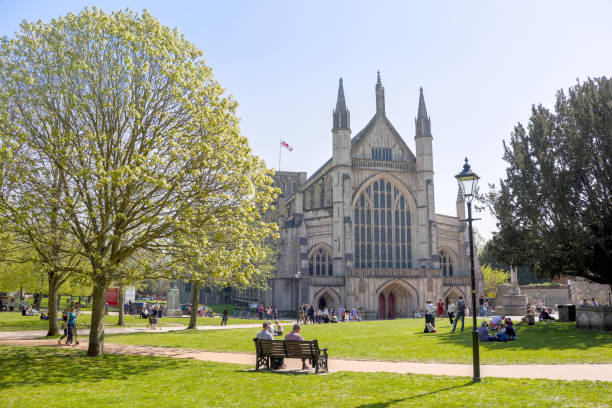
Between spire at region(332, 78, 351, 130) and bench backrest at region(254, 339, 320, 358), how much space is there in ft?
130

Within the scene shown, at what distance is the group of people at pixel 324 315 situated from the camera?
126ft

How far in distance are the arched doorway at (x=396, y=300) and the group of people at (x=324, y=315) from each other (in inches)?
185

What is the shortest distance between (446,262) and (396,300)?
737cm

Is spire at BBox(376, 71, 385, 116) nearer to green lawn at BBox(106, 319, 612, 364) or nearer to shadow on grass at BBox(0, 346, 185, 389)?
green lawn at BBox(106, 319, 612, 364)

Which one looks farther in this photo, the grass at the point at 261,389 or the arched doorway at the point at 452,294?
the arched doorway at the point at 452,294

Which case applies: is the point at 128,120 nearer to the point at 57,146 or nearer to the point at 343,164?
the point at 57,146

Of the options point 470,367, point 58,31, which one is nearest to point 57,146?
point 58,31

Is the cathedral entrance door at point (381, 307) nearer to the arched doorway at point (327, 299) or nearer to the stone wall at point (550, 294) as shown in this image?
the arched doorway at point (327, 299)

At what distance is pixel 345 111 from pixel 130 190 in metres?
39.1

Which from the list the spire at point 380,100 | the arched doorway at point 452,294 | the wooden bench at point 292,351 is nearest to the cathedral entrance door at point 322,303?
the arched doorway at point 452,294

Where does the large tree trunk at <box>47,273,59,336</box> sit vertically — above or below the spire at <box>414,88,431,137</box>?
below

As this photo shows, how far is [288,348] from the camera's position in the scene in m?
12.9

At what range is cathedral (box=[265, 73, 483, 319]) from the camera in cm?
4800

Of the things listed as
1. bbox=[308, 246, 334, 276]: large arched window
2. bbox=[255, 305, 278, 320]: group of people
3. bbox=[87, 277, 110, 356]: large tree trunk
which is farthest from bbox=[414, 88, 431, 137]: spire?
bbox=[87, 277, 110, 356]: large tree trunk
